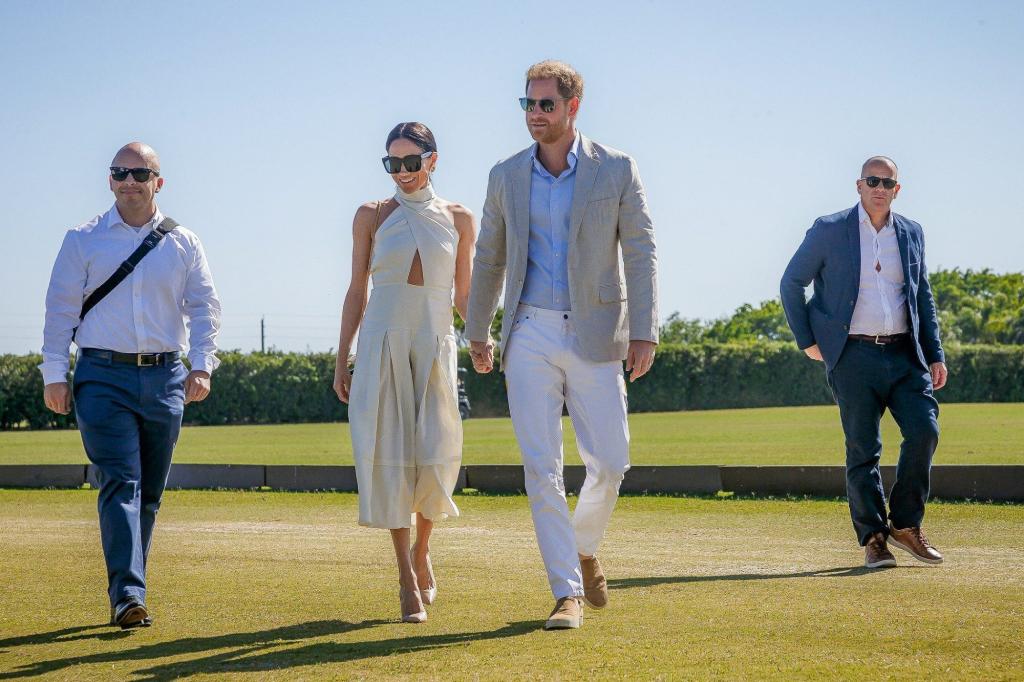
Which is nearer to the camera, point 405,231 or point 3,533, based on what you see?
point 405,231

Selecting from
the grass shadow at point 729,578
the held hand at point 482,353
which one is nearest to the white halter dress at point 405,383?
the held hand at point 482,353

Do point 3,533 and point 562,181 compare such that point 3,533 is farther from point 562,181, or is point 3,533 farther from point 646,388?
point 646,388

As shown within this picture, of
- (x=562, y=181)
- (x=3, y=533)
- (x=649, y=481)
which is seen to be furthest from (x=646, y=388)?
(x=562, y=181)

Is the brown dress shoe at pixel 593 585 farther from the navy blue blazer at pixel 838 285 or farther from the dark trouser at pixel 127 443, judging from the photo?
the navy blue blazer at pixel 838 285

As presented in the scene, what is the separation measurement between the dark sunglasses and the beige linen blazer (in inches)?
23.6

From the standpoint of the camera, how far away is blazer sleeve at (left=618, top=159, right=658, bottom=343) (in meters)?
5.76

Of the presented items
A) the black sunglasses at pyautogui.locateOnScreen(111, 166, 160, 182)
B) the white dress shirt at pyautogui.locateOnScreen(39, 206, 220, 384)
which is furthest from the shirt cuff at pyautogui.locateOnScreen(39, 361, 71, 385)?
the black sunglasses at pyautogui.locateOnScreen(111, 166, 160, 182)

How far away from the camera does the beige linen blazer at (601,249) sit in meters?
5.76

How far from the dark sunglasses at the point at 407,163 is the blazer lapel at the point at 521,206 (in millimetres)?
700

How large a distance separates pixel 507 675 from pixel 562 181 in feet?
7.24

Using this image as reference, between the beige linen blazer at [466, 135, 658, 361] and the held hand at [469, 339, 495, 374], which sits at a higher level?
the beige linen blazer at [466, 135, 658, 361]

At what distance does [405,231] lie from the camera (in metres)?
6.40

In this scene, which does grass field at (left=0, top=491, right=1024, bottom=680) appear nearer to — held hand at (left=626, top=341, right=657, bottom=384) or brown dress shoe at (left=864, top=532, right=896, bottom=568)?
brown dress shoe at (left=864, top=532, right=896, bottom=568)

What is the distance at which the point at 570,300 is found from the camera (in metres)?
5.77
